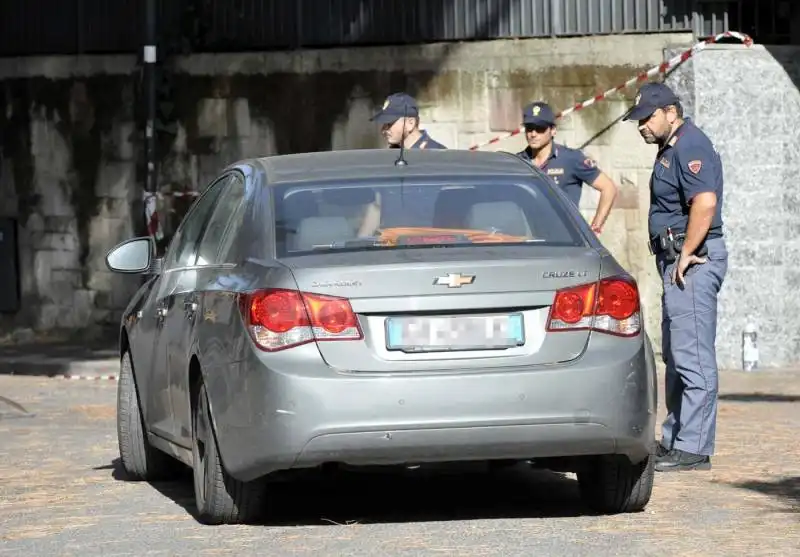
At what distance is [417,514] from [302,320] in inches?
47.6

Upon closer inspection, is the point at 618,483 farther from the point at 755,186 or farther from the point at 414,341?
the point at 755,186

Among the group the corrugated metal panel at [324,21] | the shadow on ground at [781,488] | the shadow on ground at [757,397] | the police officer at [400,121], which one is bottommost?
the shadow on ground at [757,397]

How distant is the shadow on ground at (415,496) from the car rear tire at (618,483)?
11 centimetres

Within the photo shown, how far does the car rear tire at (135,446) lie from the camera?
9555 millimetres

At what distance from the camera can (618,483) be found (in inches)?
315

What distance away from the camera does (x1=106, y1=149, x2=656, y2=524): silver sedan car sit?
730 centimetres

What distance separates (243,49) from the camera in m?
19.0

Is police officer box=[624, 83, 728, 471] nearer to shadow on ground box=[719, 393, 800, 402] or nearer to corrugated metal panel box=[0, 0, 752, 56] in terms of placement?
shadow on ground box=[719, 393, 800, 402]

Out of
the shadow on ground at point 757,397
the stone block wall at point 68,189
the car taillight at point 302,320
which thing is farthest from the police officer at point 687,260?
the stone block wall at point 68,189

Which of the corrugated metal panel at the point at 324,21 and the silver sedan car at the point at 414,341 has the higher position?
the corrugated metal panel at the point at 324,21

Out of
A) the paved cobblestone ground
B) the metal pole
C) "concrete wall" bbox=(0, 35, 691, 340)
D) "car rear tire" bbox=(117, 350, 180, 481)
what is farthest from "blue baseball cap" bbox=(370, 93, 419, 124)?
the metal pole

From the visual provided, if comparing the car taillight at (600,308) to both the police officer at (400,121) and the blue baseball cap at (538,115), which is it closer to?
the blue baseball cap at (538,115)

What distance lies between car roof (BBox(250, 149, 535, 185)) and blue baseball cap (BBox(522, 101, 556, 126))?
2.62 meters

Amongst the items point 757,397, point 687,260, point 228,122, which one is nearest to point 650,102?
point 687,260
